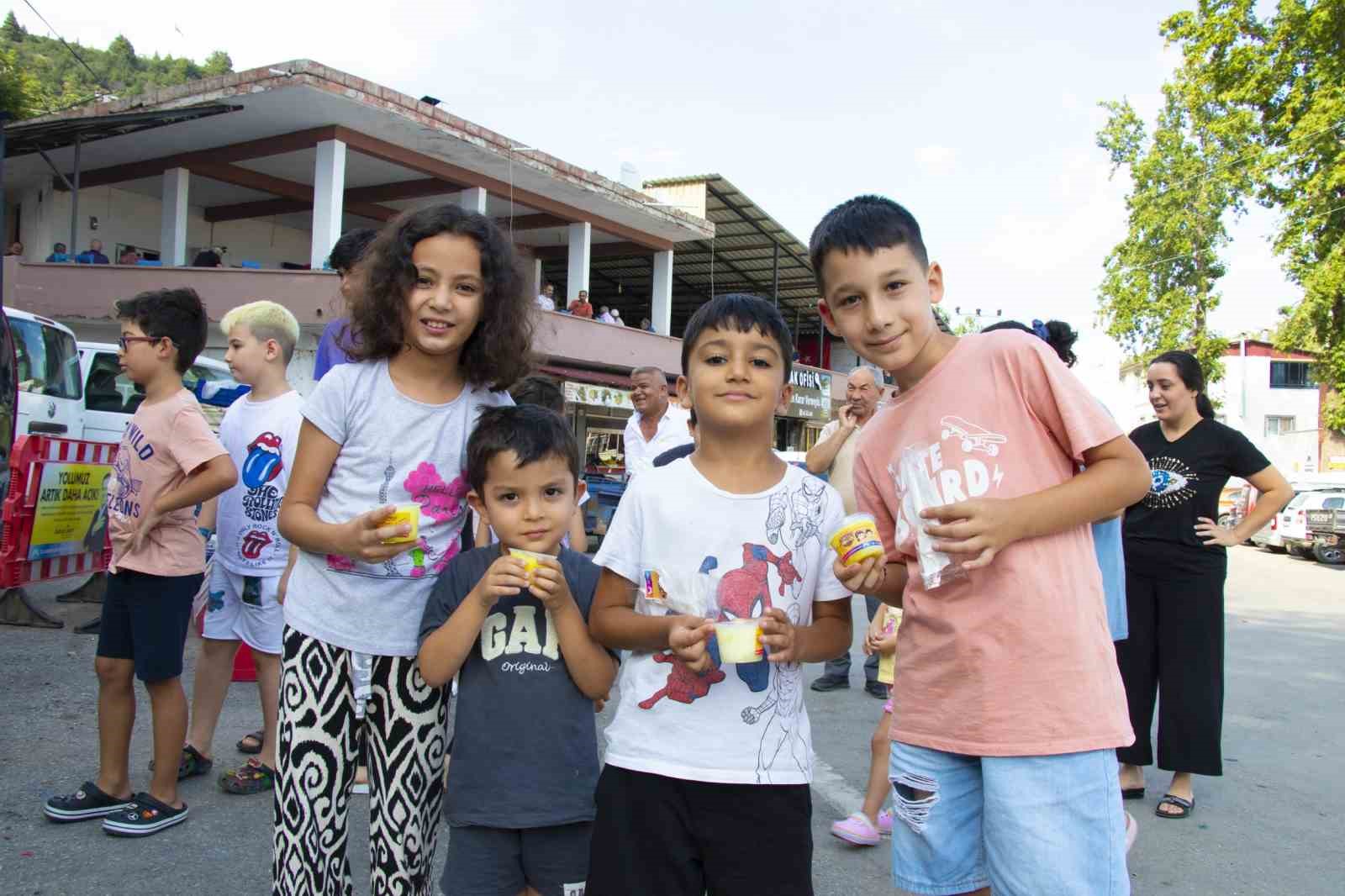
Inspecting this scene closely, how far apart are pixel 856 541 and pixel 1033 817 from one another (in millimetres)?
634

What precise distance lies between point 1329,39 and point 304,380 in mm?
24953

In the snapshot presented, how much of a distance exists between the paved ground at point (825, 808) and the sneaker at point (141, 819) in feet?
0.13

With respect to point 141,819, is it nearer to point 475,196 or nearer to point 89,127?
point 89,127

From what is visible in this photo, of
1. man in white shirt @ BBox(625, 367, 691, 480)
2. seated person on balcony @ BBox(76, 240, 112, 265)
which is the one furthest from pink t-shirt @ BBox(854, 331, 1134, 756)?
seated person on balcony @ BBox(76, 240, 112, 265)

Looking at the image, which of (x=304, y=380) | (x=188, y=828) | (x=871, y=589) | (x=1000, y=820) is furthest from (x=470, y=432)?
(x=304, y=380)

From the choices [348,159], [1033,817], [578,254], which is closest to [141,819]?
[1033,817]

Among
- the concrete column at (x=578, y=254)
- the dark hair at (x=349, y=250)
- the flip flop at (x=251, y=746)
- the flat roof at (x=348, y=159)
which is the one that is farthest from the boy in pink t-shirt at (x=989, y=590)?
the concrete column at (x=578, y=254)

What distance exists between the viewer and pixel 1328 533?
16.9 meters

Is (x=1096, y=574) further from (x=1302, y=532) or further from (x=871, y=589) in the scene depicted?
(x=1302, y=532)

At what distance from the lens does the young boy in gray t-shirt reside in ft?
6.50

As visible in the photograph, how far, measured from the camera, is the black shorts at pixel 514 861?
199 centimetres

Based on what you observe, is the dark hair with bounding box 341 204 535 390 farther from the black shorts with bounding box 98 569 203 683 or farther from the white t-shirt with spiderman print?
the black shorts with bounding box 98 569 203 683

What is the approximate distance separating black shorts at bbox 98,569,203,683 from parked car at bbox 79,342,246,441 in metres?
5.74

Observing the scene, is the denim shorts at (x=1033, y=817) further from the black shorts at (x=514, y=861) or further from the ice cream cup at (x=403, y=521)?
the ice cream cup at (x=403, y=521)
